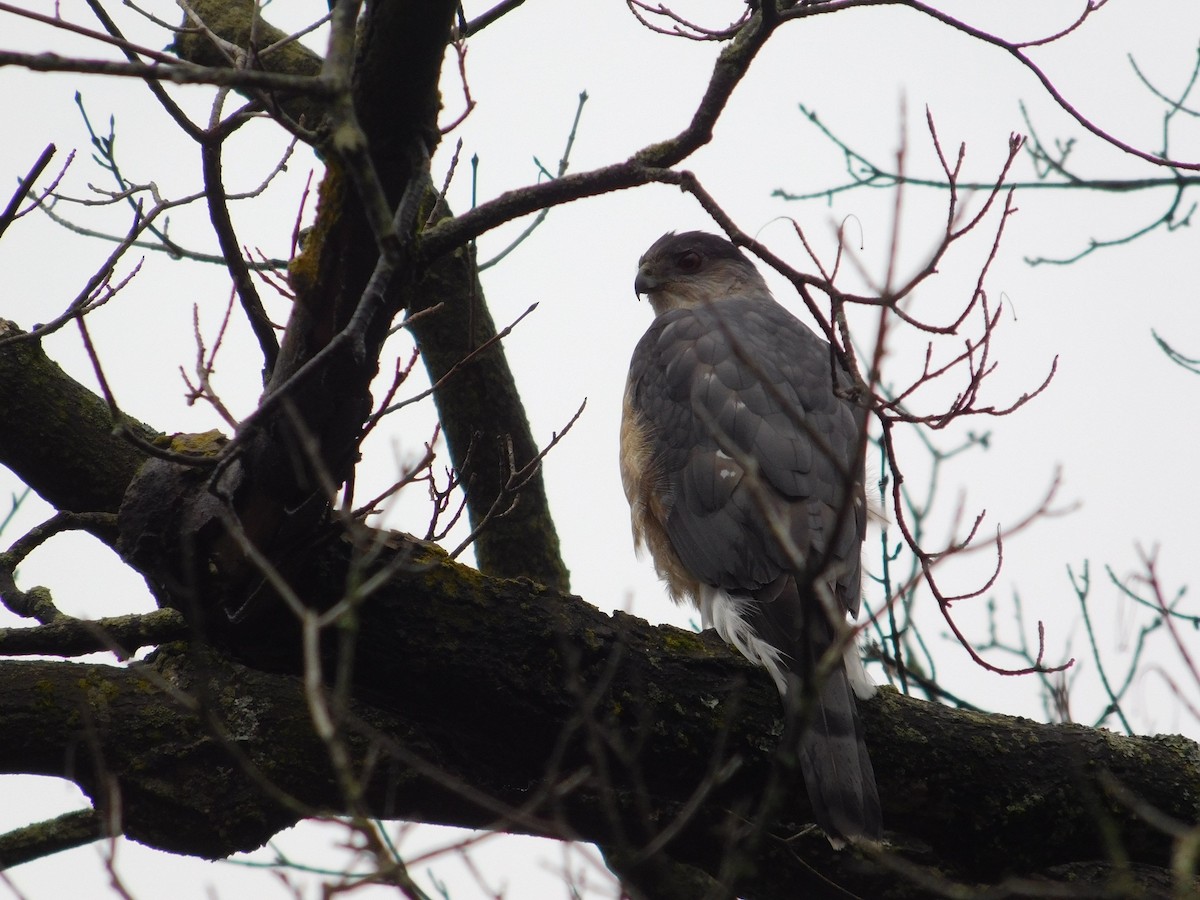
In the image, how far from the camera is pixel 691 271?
23.8 ft

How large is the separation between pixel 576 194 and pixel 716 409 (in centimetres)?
235

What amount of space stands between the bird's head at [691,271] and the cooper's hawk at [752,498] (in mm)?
910

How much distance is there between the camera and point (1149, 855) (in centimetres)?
398

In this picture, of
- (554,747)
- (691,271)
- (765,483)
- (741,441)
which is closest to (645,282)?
(691,271)

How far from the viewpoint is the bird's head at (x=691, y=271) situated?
7.20 meters

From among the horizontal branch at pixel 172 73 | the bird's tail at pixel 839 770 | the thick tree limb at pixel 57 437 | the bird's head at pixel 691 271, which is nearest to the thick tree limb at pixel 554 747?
the bird's tail at pixel 839 770

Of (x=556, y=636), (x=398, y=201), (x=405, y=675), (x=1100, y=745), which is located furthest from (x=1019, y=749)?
(x=398, y=201)

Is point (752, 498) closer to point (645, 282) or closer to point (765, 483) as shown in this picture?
point (765, 483)

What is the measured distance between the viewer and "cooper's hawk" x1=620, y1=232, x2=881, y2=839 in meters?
3.73

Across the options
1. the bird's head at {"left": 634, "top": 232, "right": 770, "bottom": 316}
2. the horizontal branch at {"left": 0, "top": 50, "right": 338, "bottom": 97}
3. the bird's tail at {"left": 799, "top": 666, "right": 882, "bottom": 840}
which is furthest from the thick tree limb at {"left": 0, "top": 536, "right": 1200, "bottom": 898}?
the bird's head at {"left": 634, "top": 232, "right": 770, "bottom": 316}

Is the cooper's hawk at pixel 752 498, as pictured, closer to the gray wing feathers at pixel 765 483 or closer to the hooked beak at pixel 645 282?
the gray wing feathers at pixel 765 483

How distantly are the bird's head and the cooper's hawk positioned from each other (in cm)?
91

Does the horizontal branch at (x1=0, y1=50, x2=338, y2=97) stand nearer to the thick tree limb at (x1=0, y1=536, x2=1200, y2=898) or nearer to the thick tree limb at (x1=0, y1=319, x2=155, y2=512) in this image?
the thick tree limb at (x1=0, y1=536, x2=1200, y2=898)

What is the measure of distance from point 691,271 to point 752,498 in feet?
11.7
